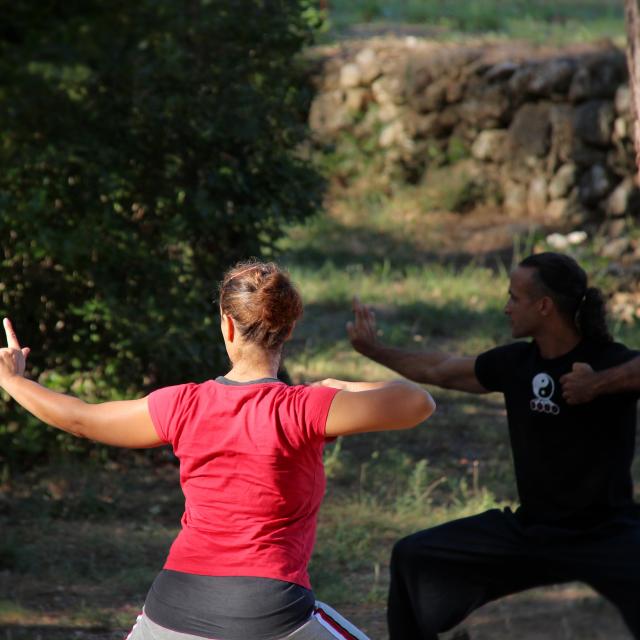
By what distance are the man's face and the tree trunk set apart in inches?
92.1

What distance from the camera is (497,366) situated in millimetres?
4562

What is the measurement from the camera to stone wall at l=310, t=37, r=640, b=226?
49.8 feet

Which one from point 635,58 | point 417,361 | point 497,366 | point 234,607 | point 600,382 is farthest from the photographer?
point 635,58

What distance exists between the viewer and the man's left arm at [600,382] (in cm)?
415

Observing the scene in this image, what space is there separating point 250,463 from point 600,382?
1.54 meters

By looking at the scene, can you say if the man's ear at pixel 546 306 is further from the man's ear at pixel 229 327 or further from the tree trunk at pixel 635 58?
the tree trunk at pixel 635 58

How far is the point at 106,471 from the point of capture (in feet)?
25.4

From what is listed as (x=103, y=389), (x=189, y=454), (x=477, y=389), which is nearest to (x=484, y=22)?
(x=103, y=389)

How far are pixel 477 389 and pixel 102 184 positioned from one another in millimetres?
3268

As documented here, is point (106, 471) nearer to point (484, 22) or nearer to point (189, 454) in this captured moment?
point (189, 454)

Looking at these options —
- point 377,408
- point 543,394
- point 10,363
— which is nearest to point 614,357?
point 543,394

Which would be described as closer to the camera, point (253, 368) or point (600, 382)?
point (253, 368)

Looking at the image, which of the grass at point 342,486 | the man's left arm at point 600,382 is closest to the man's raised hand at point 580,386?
the man's left arm at point 600,382

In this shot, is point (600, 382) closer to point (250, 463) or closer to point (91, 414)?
point (250, 463)
